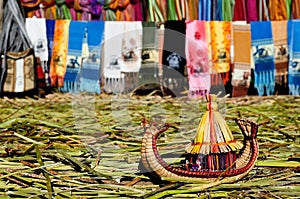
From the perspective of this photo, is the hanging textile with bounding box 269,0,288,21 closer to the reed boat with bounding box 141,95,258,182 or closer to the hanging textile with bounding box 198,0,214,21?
the hanging textile with bounding box 198,0,214,21

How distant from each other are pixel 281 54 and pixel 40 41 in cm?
210

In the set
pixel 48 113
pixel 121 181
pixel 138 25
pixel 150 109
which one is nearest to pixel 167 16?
pixel 138 25

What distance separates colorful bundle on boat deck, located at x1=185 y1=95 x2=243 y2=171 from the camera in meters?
2.31

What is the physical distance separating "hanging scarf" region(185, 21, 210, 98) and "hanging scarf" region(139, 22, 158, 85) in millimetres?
282

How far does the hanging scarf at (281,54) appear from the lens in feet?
17.4

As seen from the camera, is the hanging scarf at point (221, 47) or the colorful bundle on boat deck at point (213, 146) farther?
the hanging scarf at point (221, 47)

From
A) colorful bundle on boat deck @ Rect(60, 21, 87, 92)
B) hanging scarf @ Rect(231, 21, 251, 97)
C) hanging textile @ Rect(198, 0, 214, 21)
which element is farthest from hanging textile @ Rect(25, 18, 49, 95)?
hanging scarf @ Rect(231, 21, 251, 97)

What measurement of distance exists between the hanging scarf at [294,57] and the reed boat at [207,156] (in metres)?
3.01

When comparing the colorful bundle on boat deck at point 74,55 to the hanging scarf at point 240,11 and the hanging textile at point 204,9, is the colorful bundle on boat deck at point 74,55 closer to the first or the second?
the hanging textile at point 204,9

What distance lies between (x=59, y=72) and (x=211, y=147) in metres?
3.30

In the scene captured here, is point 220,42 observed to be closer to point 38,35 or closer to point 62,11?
point 62,11

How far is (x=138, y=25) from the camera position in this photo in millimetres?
5277

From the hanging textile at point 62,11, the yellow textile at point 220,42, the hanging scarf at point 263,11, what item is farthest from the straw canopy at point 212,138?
the hanging textile at point 62,11

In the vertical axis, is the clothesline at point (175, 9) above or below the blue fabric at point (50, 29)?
above
